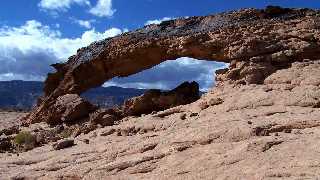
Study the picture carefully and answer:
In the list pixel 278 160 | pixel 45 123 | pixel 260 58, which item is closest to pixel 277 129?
pixel 278 160

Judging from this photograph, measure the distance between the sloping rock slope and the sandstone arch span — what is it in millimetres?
29

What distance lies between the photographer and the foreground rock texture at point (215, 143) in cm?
739

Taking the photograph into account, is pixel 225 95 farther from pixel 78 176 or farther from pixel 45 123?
pixel 45 123

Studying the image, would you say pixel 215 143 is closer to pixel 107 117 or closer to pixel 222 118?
pixel 222 118

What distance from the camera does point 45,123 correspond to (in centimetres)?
1764

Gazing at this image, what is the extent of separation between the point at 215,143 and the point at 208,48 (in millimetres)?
6233

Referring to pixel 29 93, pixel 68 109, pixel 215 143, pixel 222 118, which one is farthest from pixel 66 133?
pixel 29 93

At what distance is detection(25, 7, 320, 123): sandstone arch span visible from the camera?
12.8 metres

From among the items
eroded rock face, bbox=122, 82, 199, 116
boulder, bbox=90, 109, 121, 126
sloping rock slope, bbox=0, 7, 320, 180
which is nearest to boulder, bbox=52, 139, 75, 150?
sloping rock slope, bbox=0, 7, 320, 180

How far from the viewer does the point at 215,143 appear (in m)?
8.62

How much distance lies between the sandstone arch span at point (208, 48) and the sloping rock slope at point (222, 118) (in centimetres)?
3

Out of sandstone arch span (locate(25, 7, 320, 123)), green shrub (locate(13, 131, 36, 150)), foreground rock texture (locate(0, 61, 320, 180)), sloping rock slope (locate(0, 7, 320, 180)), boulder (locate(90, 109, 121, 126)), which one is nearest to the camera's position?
foreground rock texture (locate(0, 61, 320, 180))

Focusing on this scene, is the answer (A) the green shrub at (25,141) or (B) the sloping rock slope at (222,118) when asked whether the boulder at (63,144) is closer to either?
(B) the sloping rock slope at (222,118)

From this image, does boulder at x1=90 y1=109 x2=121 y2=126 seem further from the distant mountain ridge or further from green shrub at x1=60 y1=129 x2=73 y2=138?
the distant mountain ridge
